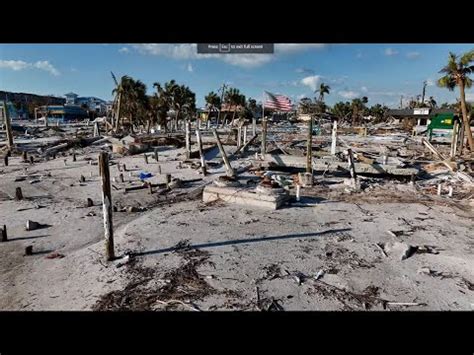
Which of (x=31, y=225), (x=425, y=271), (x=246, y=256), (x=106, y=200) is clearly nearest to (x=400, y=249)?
(x=425, y=271)

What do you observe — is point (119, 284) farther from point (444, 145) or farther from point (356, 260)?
point (444, 145)

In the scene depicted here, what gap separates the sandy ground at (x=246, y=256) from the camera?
19.3ft

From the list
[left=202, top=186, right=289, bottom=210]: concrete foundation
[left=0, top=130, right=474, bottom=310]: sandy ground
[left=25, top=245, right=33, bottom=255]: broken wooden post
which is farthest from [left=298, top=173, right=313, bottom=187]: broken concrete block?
[left=25, top=245, right=33, bottom=255]: broken wooden post

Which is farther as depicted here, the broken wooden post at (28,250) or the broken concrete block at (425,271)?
the broken wooden post at (28,250)

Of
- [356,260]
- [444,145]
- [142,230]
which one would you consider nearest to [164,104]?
[444,145]

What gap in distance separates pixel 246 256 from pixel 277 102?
823 inches

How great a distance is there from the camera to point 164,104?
45844 mm

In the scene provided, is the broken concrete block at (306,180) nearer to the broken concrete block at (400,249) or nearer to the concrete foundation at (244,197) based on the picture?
the concrete foundation at (244,197)

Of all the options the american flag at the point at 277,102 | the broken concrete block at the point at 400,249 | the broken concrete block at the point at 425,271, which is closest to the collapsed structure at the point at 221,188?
the broken concrete block at the point at 400,249

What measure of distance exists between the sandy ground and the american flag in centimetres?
1486

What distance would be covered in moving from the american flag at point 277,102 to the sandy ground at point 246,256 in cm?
1486

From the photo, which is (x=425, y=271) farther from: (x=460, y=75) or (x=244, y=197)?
(x=460, y=75)

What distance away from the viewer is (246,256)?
24.4ft
